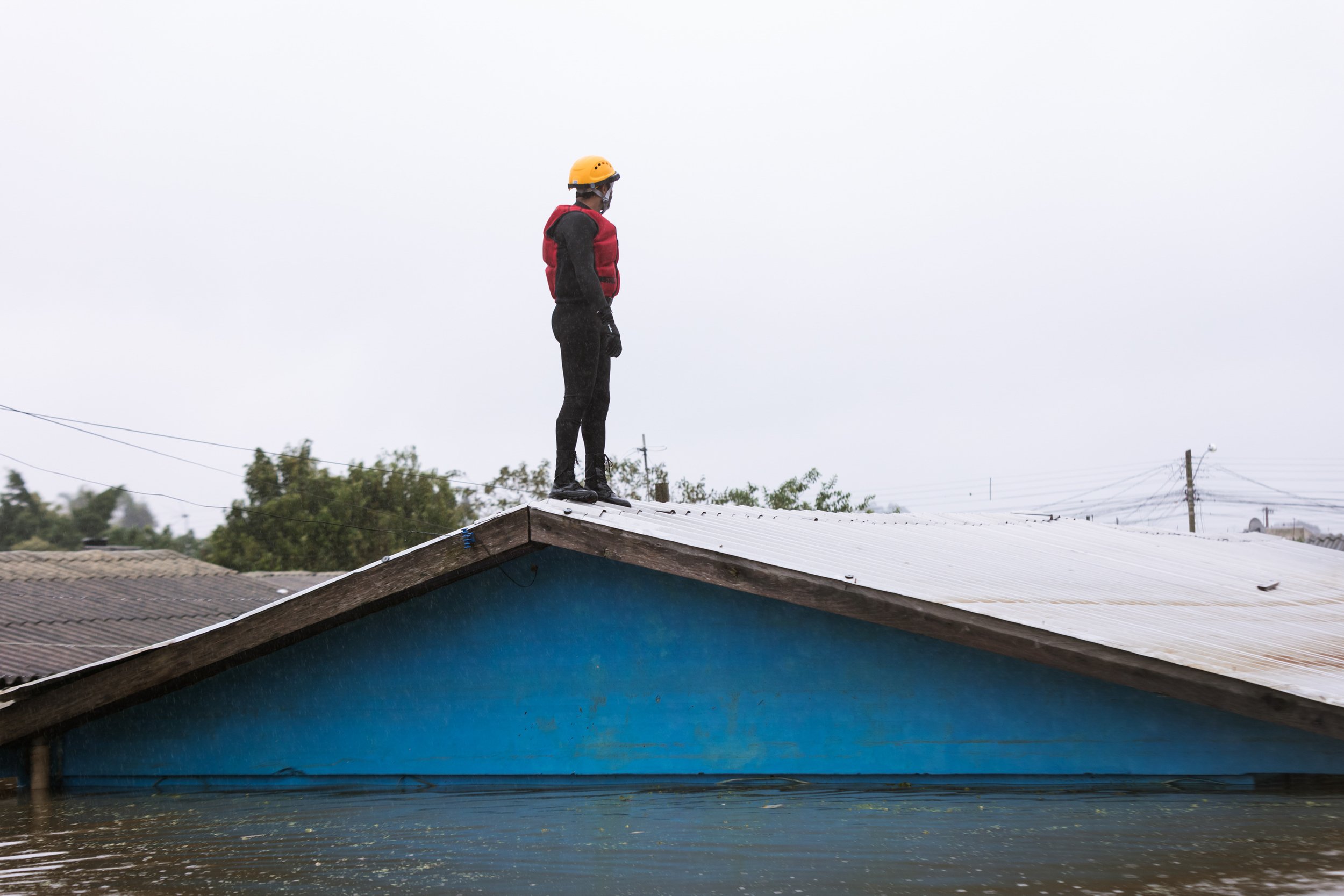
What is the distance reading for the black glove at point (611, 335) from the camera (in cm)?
791

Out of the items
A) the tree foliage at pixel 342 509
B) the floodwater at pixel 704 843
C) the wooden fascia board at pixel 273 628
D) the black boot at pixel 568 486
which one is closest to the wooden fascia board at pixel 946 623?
the wooden fascia board at pixel 273 628

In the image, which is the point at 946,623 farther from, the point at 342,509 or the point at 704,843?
the point at 342,509

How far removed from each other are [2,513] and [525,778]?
210 feet

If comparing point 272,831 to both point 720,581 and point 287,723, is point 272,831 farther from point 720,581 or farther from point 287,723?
point 720,581

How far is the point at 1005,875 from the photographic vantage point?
4645mm

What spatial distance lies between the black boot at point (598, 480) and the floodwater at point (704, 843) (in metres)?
1.96

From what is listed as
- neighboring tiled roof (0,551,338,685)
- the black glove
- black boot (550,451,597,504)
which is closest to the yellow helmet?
the black glove

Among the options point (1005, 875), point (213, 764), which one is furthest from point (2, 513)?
point (1005, 875)

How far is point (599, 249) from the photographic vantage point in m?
7.78

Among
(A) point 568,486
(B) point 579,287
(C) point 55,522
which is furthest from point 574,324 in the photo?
(C) point 55,522

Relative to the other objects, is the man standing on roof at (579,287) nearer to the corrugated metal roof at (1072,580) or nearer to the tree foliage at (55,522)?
the corrugated metal roof at (1072,580)

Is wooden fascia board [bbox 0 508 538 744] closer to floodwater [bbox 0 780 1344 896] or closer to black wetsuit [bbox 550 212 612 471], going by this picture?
floodwater [bbox 0 780 1344 896]

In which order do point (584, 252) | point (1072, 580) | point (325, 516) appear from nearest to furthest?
1. point (584, 252)
2. point (1072, 580)
3. point (325, 516)

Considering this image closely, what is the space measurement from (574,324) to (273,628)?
8.18 feet
